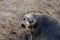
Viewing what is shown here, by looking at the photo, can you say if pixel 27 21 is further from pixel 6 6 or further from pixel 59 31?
pixel 6 6

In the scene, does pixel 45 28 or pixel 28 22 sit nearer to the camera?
pixel 45 28

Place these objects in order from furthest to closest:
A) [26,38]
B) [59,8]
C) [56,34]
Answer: [59,8]
[26,38]
[56,34]

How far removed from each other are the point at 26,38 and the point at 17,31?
546 millimetres

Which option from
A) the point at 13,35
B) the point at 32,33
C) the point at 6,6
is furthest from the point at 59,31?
the point at 6,6

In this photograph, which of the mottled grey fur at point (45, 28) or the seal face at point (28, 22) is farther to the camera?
the seal face at point (28, 22)

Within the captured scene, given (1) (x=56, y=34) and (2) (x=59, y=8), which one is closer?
(1) (x=56, y=34)

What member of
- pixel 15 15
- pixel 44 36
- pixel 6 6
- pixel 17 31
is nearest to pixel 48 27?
pixel 44 36

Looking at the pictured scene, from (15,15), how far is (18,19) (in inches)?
10.7

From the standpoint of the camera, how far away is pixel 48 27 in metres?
5.88

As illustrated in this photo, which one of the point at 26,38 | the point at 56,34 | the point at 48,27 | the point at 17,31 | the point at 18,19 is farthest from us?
the point at 18,19

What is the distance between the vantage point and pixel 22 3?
821 cm

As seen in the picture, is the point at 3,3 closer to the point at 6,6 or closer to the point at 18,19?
the point at 6,6

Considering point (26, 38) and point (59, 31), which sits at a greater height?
point (59, 31)

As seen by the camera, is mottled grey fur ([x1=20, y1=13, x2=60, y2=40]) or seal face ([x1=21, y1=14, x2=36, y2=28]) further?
seal face ([x1=21, y1=14, x2=36, y2=28])
